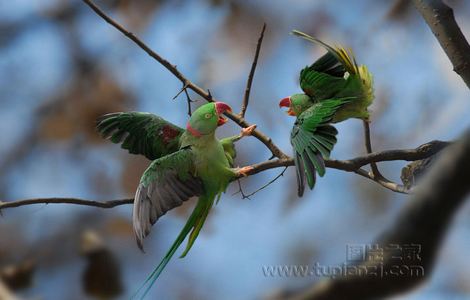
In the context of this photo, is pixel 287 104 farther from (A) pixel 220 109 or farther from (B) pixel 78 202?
(B) pixel 78 202

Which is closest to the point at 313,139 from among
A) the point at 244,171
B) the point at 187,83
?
the point at 244,171

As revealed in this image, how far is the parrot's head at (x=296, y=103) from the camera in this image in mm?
890

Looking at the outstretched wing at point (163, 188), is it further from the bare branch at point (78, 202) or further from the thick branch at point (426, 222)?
the thick branch at point (426, 222)

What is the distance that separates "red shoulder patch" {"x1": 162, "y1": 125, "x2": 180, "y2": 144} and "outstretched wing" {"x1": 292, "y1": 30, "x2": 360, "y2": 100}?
21 centimetres

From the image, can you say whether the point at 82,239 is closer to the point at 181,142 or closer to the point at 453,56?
the point at 181,142

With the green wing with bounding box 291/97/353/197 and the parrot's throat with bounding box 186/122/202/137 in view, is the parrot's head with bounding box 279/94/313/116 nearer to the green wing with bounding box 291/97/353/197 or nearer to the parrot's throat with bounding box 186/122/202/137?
the green wing with bounding box 291/97/353/197

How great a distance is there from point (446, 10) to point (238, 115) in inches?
12.8

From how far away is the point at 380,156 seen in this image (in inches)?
31.0

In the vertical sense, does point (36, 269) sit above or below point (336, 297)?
below

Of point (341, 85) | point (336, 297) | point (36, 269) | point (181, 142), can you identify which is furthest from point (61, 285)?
point (336, 297)

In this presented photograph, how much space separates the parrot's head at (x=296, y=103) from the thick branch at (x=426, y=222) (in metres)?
0.56

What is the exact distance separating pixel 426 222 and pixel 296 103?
597 millimetres

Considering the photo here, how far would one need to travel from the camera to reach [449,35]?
81 centimetres

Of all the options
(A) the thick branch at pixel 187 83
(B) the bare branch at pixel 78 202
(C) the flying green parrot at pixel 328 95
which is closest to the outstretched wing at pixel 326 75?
(C) the flying green parrot at pixel 328 95
